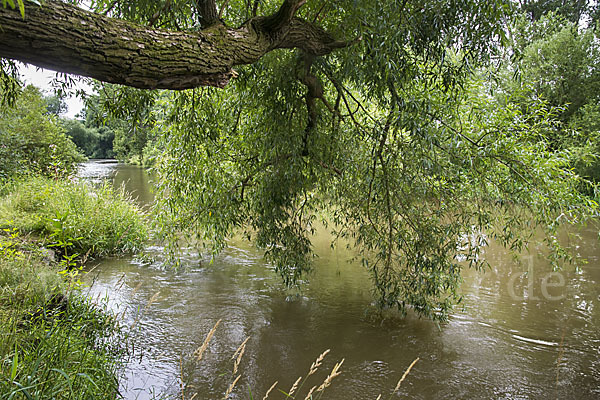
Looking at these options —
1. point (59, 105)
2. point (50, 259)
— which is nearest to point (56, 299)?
point (50, 259)

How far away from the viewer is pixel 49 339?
2.84 metres

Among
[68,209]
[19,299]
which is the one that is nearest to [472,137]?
[19,299]

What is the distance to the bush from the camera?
21.9 feet

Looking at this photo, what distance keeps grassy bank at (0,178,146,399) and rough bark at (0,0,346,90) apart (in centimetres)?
144

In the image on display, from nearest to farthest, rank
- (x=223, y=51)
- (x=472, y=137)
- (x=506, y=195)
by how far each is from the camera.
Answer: (x=223, y=51), (x=506, y=195), (x=472, y=137)

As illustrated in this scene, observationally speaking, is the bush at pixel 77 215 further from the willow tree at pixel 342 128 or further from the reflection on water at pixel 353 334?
the willow tree at pixel 342 128

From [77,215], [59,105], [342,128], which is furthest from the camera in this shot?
[59,105]

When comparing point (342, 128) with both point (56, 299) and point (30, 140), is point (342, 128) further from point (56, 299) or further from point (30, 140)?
point (30, 140)

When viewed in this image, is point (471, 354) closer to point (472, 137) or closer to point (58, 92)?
point (472, 137)

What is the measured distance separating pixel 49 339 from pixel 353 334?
313 cm

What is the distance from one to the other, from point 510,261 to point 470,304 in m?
2.68

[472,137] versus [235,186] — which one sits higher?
[472,137]

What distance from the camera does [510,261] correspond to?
7828 mm

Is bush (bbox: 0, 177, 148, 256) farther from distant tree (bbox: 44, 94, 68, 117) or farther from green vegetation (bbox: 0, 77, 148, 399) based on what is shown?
distant tree (bbox: 44, 94, 68, 117)
